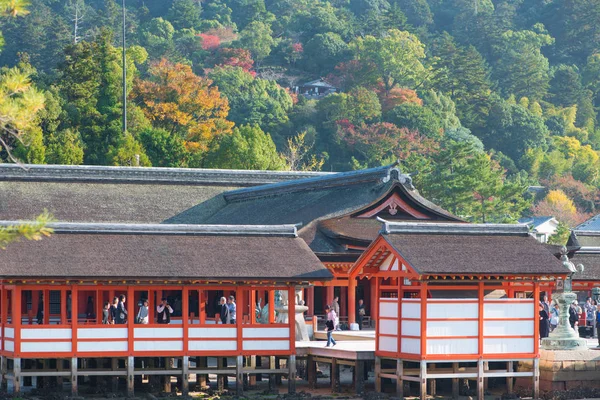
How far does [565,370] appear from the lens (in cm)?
3472

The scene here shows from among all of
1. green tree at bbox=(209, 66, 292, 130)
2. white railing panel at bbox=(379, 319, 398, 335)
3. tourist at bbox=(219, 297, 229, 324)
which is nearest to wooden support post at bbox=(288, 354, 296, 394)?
tourist at bbox=(219, 297, 229, 324)

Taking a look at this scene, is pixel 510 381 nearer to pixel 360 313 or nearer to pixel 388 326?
pixel 388 326

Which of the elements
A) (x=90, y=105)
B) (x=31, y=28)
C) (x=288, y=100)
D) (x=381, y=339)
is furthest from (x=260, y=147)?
(x=31, y=28)

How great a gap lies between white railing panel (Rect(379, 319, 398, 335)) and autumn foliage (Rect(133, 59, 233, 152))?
51892 mm

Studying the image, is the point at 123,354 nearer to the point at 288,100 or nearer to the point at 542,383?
the point at 542,383

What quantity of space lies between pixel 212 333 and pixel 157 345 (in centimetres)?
153

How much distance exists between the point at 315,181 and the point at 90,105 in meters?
34.4

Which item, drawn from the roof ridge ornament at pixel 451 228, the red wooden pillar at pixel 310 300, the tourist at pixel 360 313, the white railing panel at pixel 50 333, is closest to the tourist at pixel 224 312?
the white railing panel at pixel 50 333

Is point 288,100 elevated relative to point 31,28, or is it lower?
lower

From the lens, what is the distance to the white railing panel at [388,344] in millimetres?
33656

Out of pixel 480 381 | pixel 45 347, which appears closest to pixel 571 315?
pixel 480 381

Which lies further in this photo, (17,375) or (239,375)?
(239,375)

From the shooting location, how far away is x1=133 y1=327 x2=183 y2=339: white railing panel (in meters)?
33.8

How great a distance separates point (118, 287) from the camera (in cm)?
3350
